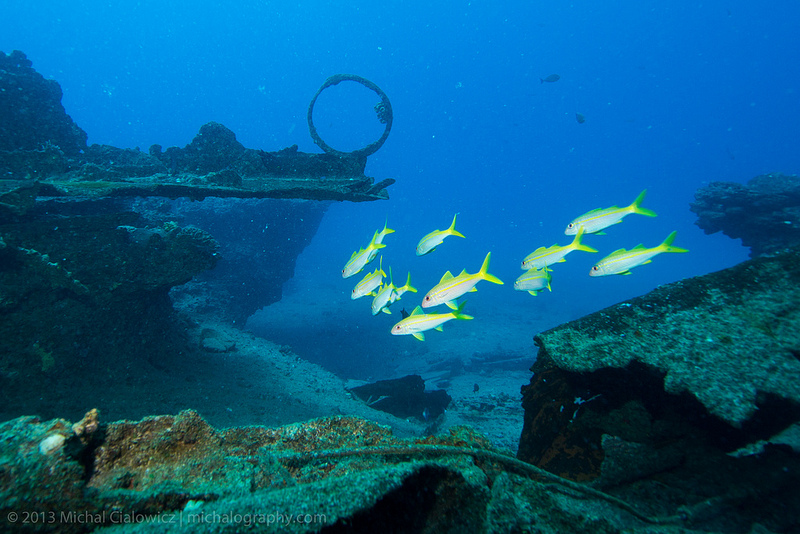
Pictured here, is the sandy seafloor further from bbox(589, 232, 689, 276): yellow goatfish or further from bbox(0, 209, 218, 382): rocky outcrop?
bbox(589, 232, 689, 276): yellow goatfish

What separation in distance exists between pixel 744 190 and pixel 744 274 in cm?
1237

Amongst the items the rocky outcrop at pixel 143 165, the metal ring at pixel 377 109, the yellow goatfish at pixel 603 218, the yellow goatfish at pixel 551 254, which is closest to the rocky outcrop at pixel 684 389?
the yellow goatfish at pixel 551 254

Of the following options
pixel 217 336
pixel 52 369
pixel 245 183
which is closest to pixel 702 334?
pixel 245 183

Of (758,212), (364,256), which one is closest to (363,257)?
(364,256)

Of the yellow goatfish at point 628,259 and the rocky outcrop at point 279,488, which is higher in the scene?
the yellow goatfish at point 628,259

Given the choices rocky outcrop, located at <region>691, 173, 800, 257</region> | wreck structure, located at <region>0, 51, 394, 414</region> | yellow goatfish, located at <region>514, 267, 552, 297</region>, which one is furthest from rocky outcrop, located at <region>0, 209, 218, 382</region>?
rocky outcrop, located at <region>691, 173, 800, 257</region>

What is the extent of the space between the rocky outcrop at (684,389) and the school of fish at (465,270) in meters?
1.23

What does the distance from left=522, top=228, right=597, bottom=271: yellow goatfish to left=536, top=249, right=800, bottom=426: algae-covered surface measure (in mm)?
1755

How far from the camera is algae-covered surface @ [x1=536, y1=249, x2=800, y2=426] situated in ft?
6.74

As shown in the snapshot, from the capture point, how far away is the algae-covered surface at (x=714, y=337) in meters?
2.05

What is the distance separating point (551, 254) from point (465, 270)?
180 cm

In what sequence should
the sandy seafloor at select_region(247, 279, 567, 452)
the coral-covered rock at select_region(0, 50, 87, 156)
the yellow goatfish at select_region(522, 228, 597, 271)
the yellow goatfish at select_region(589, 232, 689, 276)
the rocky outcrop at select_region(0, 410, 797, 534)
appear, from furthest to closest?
1. the sandy seafloor at select_region(247, 279, 567, 452)
2. the coral-covered rock at select_region(0, 50, 87, 156)
3. the yellow goatfish at select_region(522, 228, 597, 271)
4. the yellow goatfish at select_region(589, 232, 689, 276)
5. the rocky outcrop at select_region(0, 410, 797, 534)

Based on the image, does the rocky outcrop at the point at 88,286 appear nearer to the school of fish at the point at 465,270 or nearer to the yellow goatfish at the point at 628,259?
the school of fish at the point at 465,270

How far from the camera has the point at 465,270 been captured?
3969mm
